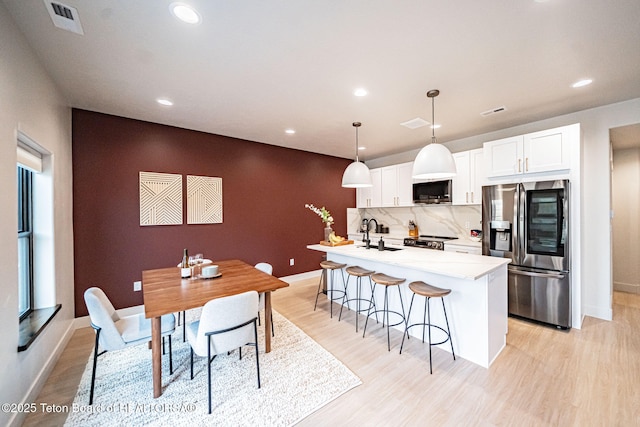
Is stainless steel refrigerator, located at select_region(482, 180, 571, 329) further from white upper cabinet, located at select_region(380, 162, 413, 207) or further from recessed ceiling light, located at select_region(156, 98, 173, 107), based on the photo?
recessed ceiling light, located at select_region(156, 98, 173, 107)

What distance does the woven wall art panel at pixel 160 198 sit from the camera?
3477mm

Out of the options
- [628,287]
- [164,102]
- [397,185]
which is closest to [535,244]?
[397,185]

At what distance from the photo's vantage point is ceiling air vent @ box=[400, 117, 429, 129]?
3.48m

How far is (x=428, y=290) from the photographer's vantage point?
2342mm

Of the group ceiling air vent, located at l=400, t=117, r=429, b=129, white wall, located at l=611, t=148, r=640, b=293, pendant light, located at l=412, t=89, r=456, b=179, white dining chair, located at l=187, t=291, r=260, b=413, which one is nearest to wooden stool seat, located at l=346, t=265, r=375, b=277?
pendant light, located at l=412, t=89, r=456, b=179

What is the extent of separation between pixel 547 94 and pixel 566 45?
0.99 meters

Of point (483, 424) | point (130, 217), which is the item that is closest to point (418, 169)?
point (483, 424)

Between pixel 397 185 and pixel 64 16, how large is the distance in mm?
4770

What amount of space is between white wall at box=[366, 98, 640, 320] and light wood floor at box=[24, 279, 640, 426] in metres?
0.37

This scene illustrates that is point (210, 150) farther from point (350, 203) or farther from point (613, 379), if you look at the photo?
point (613, 379)

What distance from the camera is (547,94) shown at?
2.74 m

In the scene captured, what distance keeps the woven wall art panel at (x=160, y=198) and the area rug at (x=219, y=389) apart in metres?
1.70

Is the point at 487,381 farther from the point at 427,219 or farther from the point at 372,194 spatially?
the point at 372,194

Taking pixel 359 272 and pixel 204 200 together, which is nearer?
pixel 359 272
